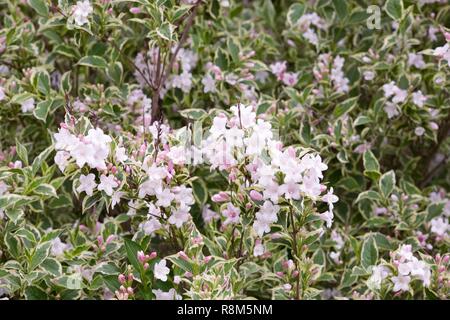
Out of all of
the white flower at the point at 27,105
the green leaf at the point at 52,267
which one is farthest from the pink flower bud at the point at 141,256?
the white flower at the point at 27,105

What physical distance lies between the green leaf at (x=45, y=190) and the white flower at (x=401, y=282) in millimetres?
1127

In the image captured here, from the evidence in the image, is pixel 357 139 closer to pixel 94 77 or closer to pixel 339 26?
pixel 339 26

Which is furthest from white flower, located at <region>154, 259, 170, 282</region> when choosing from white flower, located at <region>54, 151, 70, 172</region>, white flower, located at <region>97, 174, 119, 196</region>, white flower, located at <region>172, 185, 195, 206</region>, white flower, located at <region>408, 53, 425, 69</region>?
white flower, located at <region>408, 53, 425, 69</region>

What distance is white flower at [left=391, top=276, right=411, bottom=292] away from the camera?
2539 mm

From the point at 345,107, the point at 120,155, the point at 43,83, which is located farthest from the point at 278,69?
the point at 120,155

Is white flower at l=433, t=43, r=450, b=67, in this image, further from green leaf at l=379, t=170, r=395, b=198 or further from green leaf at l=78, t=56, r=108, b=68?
green leaf at l=78, t=56, r=108, b=68

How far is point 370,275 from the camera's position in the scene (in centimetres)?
271

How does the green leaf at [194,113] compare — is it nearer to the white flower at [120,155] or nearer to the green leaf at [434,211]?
the white flower at [120,155]

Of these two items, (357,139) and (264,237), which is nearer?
(264,237)

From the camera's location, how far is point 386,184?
2.99 meters

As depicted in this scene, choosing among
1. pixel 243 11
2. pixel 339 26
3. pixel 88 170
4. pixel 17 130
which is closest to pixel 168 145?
pixel 88 170

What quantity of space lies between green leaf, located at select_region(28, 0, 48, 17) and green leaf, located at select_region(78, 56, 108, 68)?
0.22m

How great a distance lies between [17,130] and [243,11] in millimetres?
1232

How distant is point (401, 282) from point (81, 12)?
142 centimetres
